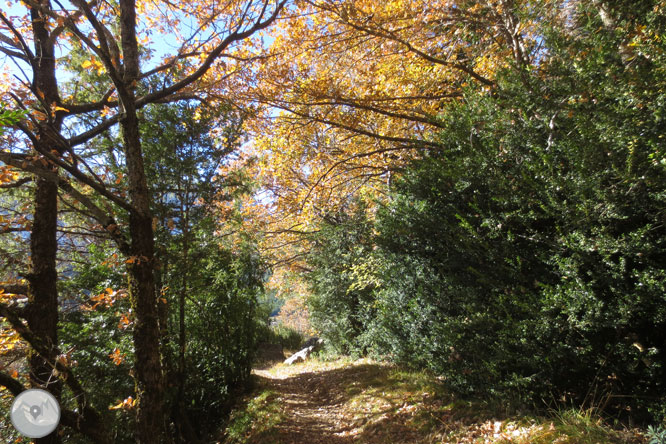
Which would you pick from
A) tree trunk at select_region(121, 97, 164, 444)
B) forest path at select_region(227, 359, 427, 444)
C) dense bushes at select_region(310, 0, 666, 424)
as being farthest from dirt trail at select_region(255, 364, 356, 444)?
tree trunk at select_region(121, 97, 164, 444)

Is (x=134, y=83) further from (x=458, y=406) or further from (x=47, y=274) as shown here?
(x=458, y=406)

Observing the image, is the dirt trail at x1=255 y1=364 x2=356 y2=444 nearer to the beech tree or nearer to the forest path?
the forest path

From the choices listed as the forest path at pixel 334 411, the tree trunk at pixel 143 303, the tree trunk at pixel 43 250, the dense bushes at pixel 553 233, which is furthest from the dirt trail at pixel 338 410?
the tree trunk at pixel 43 250

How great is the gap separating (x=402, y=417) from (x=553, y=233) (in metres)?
3.57

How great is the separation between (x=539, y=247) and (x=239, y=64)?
5.16 metres

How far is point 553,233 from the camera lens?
131 inches

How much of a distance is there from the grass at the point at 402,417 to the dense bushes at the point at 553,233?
0.28 m

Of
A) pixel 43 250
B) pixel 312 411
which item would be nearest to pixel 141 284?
pixel 43 250

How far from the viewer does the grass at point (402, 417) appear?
2959 mm

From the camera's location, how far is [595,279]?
2.78 meters

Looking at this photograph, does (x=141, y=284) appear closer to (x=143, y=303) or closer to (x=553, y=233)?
(x=143, y=303)

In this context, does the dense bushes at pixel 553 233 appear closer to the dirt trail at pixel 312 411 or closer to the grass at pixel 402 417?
the grass at pixel 402 417

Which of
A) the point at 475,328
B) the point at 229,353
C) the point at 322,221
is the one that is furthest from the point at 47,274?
the point at 322,221

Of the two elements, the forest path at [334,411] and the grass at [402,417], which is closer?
the grass at [402,417]
